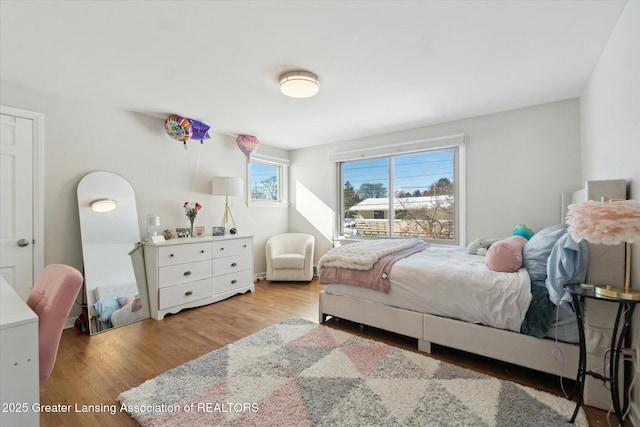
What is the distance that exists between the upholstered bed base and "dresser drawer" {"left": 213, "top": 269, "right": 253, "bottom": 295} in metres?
1.68

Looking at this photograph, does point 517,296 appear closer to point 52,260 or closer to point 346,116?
point 346,116

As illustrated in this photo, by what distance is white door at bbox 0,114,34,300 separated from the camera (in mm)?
2564

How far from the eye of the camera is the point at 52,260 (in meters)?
2.86

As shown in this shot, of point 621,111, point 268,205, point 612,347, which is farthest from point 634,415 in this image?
point 268,205

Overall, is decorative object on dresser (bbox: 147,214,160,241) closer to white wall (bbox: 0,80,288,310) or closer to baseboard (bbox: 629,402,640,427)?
white wall (bbox: 0,80,288,310)

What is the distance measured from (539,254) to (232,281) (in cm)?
348

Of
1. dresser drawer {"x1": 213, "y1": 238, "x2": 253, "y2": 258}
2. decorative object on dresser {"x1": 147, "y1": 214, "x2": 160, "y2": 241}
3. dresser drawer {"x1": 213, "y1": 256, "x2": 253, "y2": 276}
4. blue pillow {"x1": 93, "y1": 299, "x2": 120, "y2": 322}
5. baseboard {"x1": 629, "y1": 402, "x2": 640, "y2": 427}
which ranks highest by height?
decorative object on dresser {"x1": 147, "y1": 214, "x2": 160, "y2": 241}

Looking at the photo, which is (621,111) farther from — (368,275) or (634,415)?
(368,275)

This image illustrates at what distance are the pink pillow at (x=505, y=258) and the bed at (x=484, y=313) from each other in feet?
0.20

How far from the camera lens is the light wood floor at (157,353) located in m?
1.77

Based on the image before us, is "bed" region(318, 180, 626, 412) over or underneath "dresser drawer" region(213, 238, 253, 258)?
underneath

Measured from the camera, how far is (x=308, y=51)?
216cm

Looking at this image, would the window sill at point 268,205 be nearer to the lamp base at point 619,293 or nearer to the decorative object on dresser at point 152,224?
the decorative object on dresser at point 152,224

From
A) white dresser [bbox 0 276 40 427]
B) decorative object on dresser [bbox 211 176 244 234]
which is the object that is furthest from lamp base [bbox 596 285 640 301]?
decorative object on dresser [bbox 211 176 244 234]
